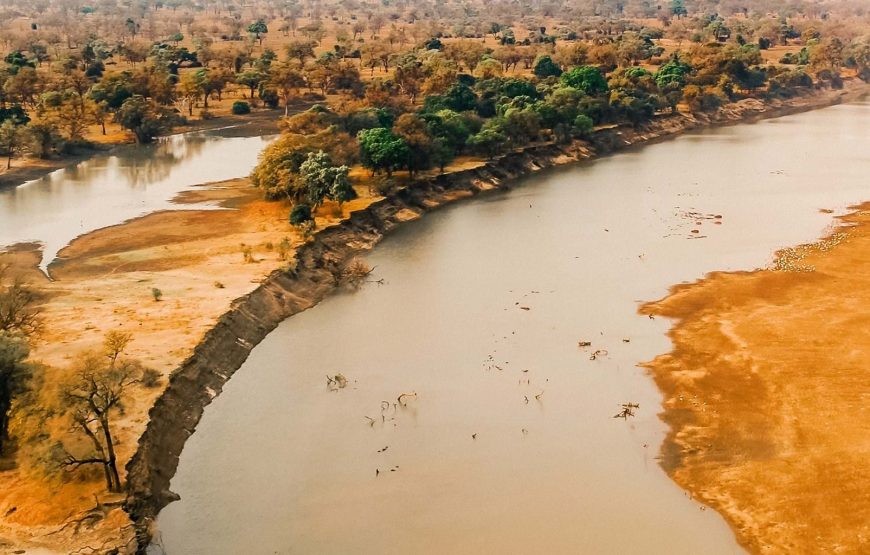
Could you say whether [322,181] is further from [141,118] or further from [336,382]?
[141,118]

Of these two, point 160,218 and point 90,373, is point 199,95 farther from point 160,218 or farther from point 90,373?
point 90,373

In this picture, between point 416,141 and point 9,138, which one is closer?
point 416,141

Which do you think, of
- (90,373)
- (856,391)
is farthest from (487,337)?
(90,373)

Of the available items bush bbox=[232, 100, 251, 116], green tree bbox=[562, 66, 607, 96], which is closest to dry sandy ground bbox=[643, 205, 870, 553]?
green tree bbox=[562, 66, 607, 96]

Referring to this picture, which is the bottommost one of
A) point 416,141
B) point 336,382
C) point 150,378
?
point 336,382

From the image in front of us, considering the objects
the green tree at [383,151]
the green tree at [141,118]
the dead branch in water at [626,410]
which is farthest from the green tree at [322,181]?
the green tree at [141,118]

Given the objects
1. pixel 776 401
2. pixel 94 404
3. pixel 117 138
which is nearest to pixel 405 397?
pixel 94 404

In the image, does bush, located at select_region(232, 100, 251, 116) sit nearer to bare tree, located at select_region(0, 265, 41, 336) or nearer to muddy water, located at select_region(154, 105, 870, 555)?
muddy water, located at select_region(154, 105, 870, 555)
